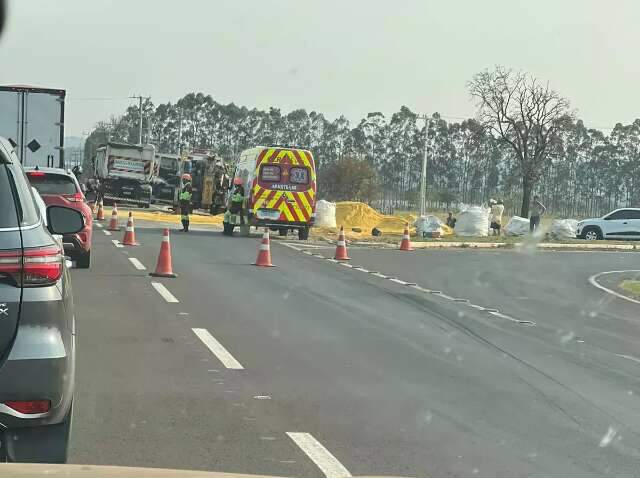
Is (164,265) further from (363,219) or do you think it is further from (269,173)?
(363,219)

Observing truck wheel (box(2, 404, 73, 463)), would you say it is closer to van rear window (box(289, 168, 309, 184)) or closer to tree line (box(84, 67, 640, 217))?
van rear window (box(289, 168, 309, 184))

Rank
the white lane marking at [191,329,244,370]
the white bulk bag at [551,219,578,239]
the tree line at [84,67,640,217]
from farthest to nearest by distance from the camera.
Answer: the tree line at [84,67,640,217] < the white bulk bag at [551,219,578,239] < the white lane marking at [191,329,244,370]

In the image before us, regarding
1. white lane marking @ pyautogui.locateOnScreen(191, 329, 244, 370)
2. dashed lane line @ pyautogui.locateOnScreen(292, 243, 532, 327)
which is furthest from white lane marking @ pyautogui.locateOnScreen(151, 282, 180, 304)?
dashed lane line @ pyautogui.locateOnScreen(292, 243, 532, 327)

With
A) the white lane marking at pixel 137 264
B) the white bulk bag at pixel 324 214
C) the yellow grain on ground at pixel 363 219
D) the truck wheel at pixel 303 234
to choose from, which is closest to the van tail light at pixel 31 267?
the white lane marking at pixel 137 264

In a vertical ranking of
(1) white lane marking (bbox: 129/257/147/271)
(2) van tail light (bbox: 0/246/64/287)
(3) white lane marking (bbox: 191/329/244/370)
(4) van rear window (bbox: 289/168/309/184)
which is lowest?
(1) white lane marking (bbox: 129/257/147/271)

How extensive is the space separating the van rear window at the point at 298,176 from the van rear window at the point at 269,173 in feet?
1.39

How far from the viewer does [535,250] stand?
29375 mm

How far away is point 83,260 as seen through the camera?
52.0ft

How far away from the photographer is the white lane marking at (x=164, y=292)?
41.2ft

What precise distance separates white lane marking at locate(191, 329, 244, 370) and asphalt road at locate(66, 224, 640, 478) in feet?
0.09

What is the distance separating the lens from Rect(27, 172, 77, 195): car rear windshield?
1505 centimetres

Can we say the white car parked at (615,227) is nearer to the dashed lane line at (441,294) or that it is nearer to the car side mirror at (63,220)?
the dashed lane line at (441,294)

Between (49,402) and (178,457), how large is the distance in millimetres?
1265

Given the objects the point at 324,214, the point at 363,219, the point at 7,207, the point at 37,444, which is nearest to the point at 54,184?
the point at 7,207
